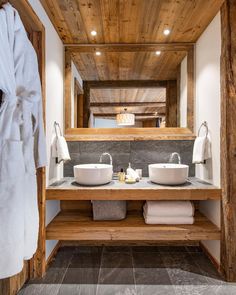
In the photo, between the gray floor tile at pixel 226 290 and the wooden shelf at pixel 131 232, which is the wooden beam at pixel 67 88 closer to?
the wooden shelf at pixel 131 232

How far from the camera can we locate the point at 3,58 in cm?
134

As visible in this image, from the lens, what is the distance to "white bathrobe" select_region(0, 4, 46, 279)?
1305 millimetres

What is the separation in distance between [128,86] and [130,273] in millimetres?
1939

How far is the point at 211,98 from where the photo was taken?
2305 mm

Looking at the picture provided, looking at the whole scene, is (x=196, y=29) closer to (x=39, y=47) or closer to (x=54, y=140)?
(x=39, y=47)

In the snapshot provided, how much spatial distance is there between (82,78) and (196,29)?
135 centimetres

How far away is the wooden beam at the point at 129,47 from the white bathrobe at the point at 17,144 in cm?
116

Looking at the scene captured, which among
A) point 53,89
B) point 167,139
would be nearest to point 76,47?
point 53,89

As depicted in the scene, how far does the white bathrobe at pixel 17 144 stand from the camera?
1.30 metres

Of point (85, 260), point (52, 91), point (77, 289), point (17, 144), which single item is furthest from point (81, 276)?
point (52, 91)

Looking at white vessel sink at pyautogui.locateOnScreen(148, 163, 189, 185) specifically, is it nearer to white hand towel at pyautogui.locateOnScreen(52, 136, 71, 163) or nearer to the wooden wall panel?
the wooden wall panel

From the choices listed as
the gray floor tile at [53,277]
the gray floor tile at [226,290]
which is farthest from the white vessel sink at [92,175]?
the gray floor tile at [226,290]

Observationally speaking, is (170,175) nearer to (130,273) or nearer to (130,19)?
(130,273)

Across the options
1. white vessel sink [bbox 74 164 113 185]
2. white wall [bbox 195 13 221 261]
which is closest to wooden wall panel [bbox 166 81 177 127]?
white wall [bbox 195 13 221 261]
